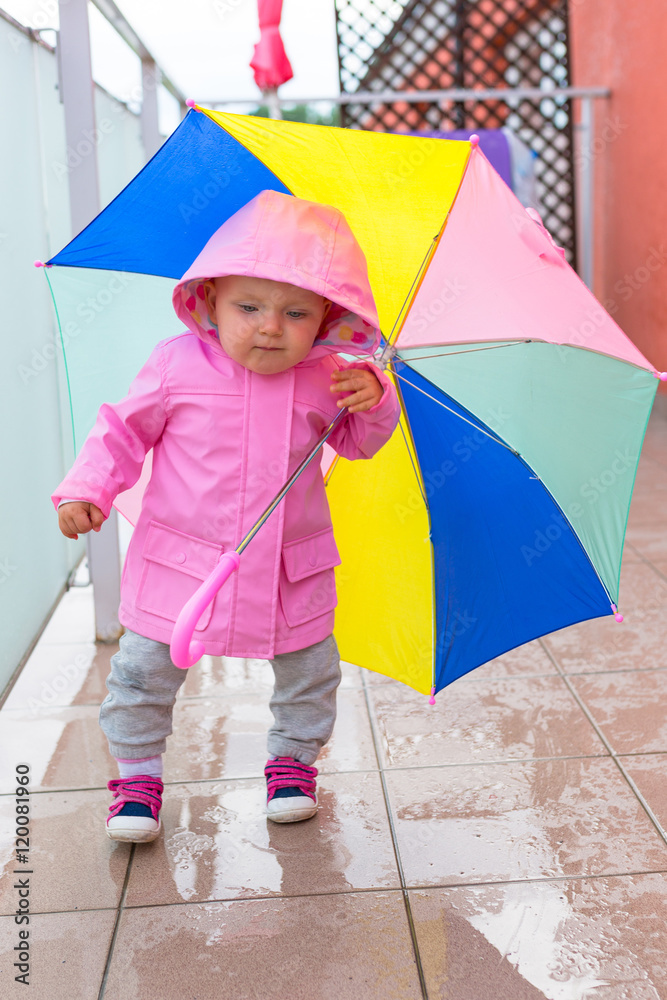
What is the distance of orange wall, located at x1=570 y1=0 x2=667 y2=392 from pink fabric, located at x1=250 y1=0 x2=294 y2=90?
400 cm

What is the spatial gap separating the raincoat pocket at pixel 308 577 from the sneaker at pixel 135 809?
0.40 meters

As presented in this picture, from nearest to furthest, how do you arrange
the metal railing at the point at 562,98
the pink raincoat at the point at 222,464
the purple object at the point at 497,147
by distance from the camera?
the pink raincoat at the point at 222,464, the purple object at the point at 497,147, the metal railing at the point at 562,98

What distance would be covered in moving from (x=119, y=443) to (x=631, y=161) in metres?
5.16

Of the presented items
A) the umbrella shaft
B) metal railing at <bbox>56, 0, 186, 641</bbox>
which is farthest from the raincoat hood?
metal railing at <bbox>56, 0, 186, 641</bbox>

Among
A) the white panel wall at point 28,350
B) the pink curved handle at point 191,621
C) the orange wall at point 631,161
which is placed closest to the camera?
the pink curved handle at point 191,621

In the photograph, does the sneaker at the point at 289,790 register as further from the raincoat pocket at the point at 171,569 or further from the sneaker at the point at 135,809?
the raincoat pocket at the point at 171,569

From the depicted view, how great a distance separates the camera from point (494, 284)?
1.30 meters

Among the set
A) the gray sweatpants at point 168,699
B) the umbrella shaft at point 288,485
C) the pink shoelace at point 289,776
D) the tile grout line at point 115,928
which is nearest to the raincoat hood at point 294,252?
the umbrella shaft at point 288,485

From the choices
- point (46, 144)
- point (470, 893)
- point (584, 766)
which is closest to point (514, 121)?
point (46, 144)

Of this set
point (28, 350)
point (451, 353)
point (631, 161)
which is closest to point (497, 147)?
point (631, 161)

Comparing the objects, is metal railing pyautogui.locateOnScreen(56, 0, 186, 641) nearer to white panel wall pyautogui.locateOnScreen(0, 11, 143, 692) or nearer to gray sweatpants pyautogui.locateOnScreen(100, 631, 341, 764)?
white panel wall pyautogui.locateOnScreen(0, 11, 143, 692)

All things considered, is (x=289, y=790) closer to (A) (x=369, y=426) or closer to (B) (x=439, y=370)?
(A) (x=369, y=426)

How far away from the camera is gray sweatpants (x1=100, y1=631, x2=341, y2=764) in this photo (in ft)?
5.18

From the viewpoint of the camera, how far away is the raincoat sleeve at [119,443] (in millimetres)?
1418
